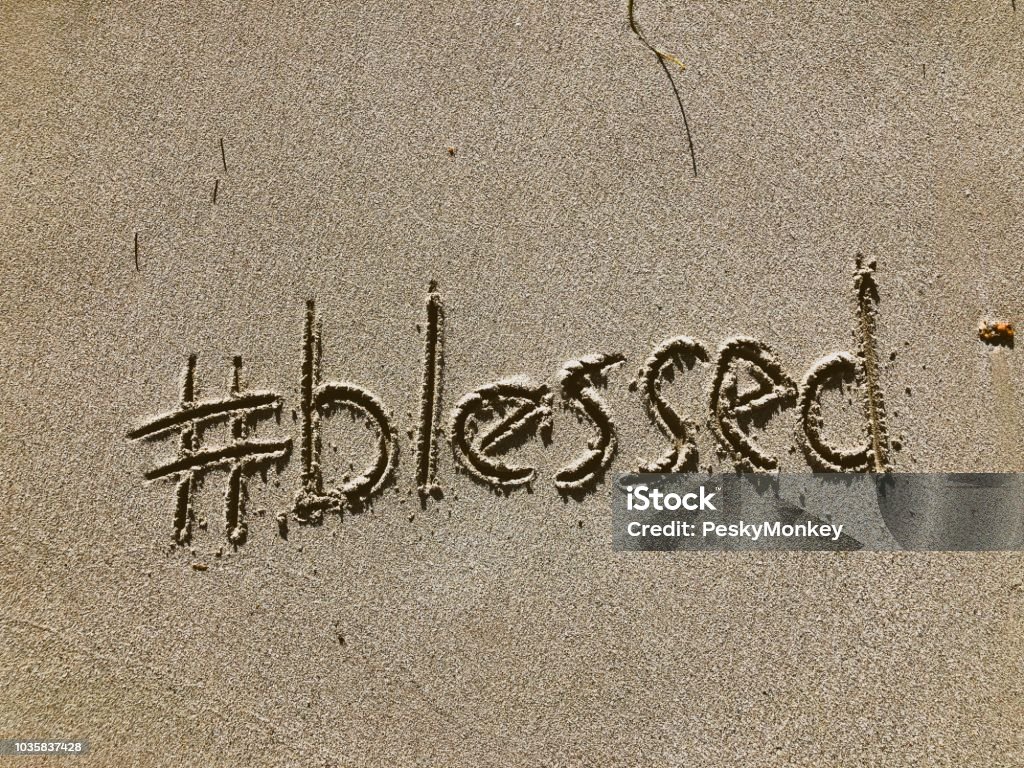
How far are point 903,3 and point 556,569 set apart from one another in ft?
7.23

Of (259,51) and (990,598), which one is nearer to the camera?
(990,598)

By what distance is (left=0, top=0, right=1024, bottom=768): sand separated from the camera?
6.27 ft

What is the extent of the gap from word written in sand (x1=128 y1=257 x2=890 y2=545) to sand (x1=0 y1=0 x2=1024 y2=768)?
2 cm

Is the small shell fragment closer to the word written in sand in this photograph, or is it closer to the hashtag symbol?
the word written in sand

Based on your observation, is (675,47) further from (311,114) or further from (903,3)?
(311,114)

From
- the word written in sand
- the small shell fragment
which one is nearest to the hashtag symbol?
the word written in sand

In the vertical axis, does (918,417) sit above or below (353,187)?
below

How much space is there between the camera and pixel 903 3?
207 cm

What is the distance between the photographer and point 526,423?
1.99m

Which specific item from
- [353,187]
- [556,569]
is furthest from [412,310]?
[556,569]

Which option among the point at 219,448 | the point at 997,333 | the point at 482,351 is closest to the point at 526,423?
the point at 482,351

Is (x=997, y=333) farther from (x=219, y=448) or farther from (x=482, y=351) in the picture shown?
(x=219, y=448)

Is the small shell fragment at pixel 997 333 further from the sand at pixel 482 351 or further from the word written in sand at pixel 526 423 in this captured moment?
the word written in sand at pixel 526 423

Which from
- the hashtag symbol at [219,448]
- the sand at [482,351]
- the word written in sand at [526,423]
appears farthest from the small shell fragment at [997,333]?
the hashtag symbol at [219,448]
